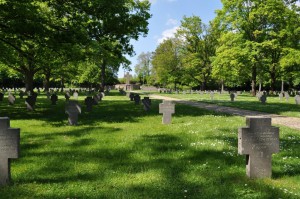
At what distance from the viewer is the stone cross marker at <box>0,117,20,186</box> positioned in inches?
230

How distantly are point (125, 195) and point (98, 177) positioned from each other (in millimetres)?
1138

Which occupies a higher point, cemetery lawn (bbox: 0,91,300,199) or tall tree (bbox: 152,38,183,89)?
tall tree (bbox: 152,38,183,89)

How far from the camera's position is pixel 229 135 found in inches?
425

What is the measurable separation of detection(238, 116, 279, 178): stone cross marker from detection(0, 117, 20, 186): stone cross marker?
3.98m

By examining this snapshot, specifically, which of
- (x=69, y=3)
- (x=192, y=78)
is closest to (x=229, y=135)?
(x=69, y=3)

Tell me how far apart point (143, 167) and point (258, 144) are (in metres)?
2.32

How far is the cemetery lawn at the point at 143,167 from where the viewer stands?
5578 millimetres

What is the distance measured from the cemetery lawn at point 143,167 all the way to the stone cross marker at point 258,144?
221 millimetres

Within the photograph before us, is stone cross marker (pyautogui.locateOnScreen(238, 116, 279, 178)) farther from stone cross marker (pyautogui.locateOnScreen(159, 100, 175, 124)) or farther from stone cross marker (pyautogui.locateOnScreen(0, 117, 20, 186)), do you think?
stone cross marker (pyautogui.locateOnScreen(159, 100, 175, 124))

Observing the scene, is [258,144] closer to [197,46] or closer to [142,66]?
[197,46]

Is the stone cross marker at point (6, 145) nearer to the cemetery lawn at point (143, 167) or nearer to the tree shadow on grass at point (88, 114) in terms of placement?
the cemetery lawn at point (143, 167)

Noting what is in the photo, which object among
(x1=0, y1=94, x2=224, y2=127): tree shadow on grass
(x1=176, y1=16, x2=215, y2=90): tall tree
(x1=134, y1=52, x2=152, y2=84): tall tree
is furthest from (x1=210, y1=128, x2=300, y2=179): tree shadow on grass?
(x1=134, y1=52, x2=152, y2=84): tall tree

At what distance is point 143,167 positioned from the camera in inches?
275

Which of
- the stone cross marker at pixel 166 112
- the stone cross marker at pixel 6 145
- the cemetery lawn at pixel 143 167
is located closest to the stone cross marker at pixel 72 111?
the cemetery lawn at pixel 143 167
